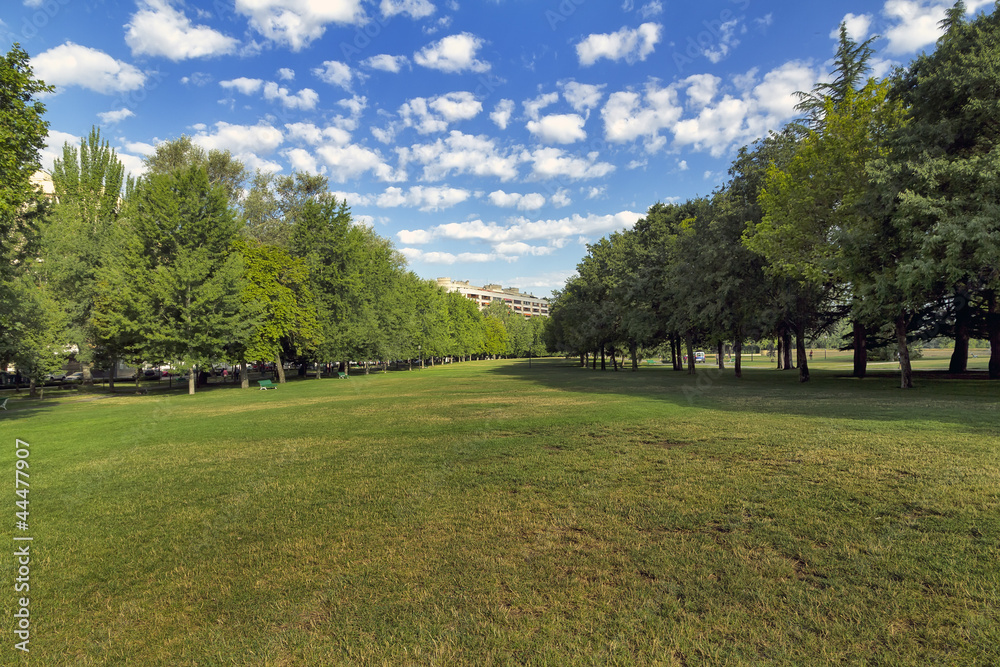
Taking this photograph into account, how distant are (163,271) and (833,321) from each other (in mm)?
49890

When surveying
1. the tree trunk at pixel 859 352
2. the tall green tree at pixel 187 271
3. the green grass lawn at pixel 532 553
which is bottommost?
the green grass lawn at pixel 532 553

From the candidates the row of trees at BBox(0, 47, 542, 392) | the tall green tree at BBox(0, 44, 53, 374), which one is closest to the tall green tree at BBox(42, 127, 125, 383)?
the row of trees at BBox(0, 47, 542, 392)

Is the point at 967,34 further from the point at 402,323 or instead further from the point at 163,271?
the point at 402,323

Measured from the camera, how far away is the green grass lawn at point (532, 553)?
3.57 metres

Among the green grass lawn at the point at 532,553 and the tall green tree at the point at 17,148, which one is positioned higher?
the tall green tree at the point at 17,148

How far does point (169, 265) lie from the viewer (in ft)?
109

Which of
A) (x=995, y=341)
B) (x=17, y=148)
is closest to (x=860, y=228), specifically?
(x=995, y=341)

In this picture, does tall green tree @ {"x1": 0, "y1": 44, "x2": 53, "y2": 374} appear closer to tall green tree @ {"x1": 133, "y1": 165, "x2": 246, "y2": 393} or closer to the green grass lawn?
tall green tree @ {"x1": 133, "y1": 165, "x2": 246, "y2": 393}

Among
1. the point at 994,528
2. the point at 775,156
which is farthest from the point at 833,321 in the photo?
the point at 994,528

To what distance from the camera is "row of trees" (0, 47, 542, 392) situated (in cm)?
2203

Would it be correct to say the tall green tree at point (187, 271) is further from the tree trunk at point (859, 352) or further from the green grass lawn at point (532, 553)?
the tree trunk at point (859, 352)

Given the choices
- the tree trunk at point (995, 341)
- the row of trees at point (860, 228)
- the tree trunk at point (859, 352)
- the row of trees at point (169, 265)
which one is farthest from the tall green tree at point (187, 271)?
the tree trunk at point (995, 341)

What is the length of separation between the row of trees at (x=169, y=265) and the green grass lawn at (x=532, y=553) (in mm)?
17300

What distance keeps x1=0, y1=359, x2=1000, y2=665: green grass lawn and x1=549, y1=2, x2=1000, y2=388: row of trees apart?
355 inches
